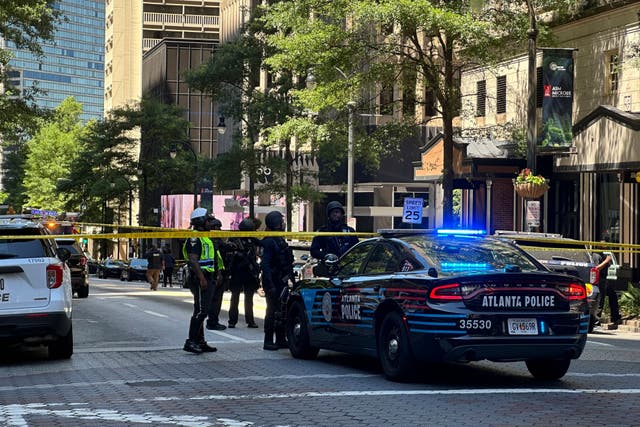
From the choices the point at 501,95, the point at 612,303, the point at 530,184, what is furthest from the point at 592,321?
the point at 501,95

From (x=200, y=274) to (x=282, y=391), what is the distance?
4.17 metres

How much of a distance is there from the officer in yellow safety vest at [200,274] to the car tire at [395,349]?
365 centimetres

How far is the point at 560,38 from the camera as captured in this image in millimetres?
39250

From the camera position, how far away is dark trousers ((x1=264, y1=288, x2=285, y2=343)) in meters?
16.5

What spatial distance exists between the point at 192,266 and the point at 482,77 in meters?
30.5

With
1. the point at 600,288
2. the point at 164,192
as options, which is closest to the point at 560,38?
the point at 600,288

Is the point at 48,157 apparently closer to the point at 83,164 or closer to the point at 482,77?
the point at 83,164

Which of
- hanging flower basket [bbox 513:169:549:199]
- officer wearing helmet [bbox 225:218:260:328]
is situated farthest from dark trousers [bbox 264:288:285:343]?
hanging flower basket [bbox 513:169:549:199]

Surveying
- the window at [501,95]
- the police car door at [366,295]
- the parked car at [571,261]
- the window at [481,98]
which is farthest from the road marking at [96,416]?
the window at [481,98]

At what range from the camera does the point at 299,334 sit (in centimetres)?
1527

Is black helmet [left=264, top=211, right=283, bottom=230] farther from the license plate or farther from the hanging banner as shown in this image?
the hanging banner

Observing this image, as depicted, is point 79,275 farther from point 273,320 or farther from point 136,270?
point 136,270

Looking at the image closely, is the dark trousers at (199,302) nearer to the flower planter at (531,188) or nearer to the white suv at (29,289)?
the white suv at (29,289)

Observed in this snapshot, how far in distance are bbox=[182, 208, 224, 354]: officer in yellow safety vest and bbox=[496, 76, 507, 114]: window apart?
90.4ft
